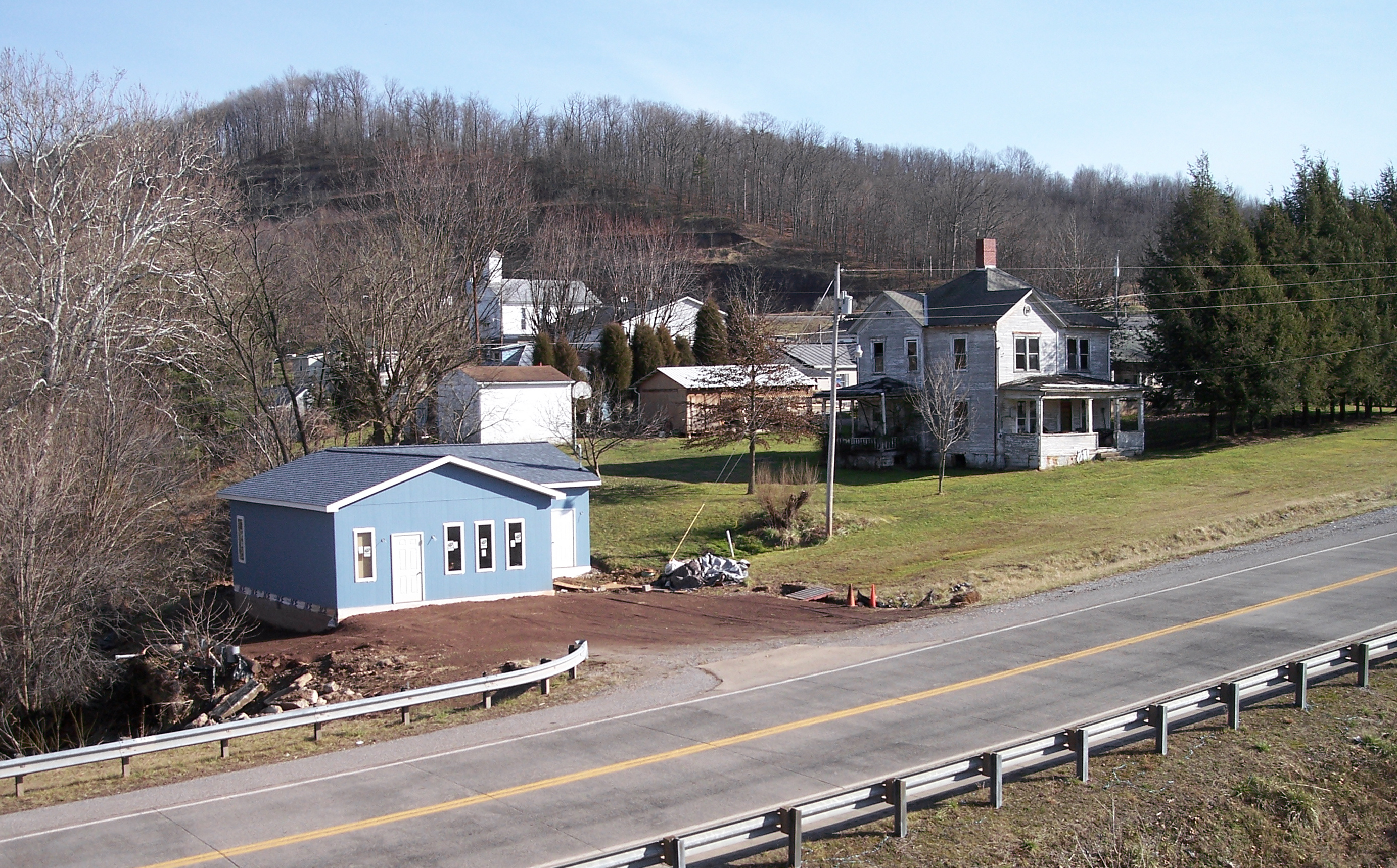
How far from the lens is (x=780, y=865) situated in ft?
32.0

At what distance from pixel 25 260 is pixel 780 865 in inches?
1231

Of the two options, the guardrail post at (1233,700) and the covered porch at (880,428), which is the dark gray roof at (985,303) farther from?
the guardrail post at (1233,700)

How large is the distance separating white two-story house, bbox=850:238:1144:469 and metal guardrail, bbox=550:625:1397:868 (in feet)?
98.9

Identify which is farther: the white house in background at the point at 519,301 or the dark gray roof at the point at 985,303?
the white house in background at the point at 519,301

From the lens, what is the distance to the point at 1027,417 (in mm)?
46094

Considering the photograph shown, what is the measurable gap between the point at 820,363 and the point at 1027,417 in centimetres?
2541

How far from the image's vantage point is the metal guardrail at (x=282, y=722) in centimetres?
1290

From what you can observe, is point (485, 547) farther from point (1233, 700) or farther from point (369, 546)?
point (1233, 700)

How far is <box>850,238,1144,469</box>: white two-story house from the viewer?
45.8 meters

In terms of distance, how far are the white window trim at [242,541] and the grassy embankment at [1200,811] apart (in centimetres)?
2391

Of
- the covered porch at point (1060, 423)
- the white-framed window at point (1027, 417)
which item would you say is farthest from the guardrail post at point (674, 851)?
the white-framed window at point (1027, 417)

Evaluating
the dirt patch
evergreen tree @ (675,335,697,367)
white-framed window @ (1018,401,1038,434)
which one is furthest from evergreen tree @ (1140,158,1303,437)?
the dirt patch

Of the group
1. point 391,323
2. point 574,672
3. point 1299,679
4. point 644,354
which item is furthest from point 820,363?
point 1299,679

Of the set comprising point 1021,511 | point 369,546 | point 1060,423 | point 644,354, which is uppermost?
point 644,354
